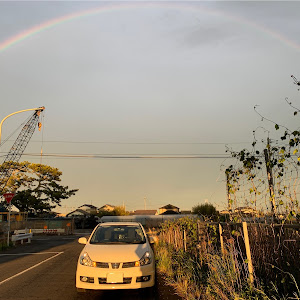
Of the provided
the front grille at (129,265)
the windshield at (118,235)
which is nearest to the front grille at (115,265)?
the front grille at (129,265)

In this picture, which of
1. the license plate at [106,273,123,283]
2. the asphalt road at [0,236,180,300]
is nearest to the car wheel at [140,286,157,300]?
the asphalt road at [0,236,180,300]

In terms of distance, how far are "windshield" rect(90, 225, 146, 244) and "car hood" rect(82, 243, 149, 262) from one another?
462 millimetres

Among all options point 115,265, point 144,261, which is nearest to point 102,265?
point 115,265

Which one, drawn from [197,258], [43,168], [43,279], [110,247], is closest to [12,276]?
[43,279]

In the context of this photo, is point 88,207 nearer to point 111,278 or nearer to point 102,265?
point 102,265

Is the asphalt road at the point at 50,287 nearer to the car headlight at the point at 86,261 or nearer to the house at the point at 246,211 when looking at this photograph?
the car headlight at the point at 86,261

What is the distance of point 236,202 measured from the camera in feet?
21.3

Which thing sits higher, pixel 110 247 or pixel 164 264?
pixel 110 247

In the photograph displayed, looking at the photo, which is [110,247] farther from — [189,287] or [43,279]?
[43,279]

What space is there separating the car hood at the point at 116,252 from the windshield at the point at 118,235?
0.46m

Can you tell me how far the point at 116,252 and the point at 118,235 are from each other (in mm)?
1402

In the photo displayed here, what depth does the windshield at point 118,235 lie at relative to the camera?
775 cm

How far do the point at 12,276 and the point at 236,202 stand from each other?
702cm

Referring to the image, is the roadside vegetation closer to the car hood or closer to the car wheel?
the car wheel
